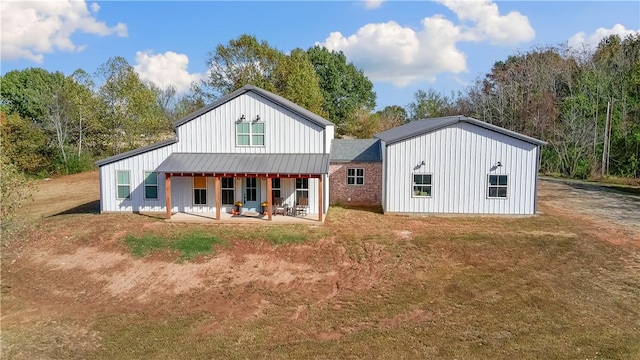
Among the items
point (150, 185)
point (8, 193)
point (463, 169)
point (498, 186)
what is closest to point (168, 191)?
point (150, 185)

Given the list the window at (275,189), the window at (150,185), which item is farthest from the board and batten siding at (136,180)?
the window at (275,189)

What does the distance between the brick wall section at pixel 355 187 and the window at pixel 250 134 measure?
514 cm

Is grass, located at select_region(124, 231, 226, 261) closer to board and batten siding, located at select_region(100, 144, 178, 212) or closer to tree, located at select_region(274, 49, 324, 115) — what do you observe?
board and batten siding, located at select_region(100, 144, 178, 212)

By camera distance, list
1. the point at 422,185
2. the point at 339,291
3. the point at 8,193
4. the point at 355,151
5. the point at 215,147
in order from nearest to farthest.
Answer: the point at 8,193 → the point at 339,291 → the point at 422,185 → the point at 215,147 → the point at 355,151

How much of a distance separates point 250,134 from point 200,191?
150 inches

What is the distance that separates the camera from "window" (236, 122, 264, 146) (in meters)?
20.3

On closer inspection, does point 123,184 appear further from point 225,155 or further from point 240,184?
point 240,184

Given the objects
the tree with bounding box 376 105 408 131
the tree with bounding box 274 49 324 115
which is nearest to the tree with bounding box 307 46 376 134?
the tree with bounding box 376 105 408 131

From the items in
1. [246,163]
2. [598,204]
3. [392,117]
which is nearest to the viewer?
[246,163]

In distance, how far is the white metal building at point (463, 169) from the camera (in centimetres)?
1928

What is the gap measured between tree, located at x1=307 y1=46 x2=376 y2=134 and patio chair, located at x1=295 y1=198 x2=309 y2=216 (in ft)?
124

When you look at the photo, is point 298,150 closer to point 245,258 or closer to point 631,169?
point 245,258

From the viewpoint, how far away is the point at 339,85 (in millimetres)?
59750

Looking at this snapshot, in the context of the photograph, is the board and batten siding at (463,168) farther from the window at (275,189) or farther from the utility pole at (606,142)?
the utility pole at (606,142)
